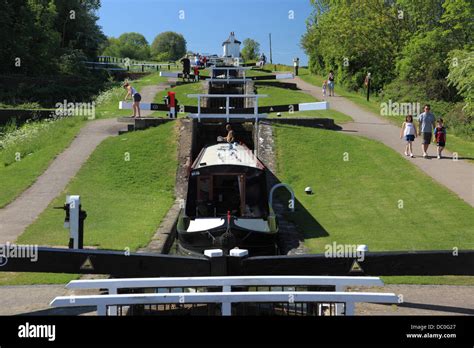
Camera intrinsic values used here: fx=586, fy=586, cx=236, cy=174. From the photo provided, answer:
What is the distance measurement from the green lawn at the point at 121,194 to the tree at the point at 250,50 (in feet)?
233

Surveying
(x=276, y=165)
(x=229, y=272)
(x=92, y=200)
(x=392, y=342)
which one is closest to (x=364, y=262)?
(x=229, y=272)

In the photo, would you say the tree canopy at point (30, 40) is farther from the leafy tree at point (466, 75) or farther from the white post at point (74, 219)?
the white post at point (74, 219)

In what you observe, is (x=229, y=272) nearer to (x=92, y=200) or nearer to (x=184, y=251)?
(x=184, y=251)

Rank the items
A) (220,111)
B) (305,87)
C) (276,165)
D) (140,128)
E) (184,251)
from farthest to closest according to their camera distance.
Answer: (305,87) → (220,111) → (140,128) → (276,165) → (184,251)

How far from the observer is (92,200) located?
16.8 metres

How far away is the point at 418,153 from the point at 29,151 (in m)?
15.0

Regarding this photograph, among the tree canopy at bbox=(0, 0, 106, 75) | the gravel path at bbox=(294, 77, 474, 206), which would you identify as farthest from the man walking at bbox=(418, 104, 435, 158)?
the tree canopy at bbox=(0, 0, 106, 75)

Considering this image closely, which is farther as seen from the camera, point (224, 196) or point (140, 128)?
point (140, 128)

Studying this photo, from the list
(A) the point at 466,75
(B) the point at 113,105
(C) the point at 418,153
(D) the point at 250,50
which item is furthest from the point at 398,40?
(D) the point at 250,50

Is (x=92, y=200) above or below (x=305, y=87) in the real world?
below

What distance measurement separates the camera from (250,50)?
310ft

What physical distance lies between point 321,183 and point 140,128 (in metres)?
8.92

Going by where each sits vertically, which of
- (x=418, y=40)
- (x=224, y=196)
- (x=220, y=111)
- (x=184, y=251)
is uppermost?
(x=418, y=40)

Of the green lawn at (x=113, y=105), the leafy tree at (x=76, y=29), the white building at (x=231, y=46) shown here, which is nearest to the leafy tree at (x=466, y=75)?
the green lawn at (x=113, y=105)
